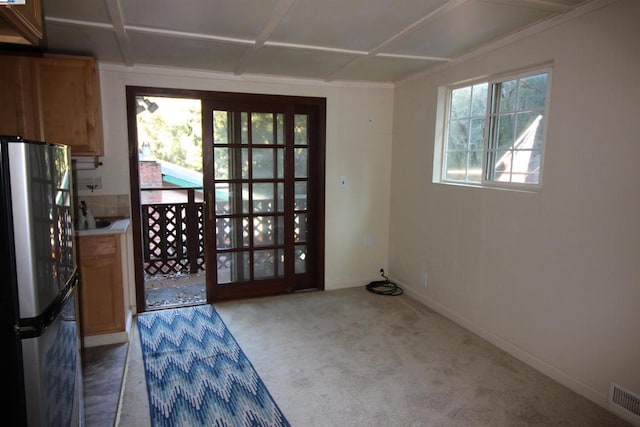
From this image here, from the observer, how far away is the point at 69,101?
3135 mm

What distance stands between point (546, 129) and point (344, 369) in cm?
213

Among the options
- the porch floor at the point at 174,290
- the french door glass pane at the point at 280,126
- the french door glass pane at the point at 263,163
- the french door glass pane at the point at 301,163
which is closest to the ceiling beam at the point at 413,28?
the french door glass pane at the point at 280,126

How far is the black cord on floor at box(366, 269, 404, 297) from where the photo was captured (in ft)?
14.5

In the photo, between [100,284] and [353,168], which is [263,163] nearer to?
[353,168]

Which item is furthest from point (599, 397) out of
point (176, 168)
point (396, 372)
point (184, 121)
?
point (184, 121)

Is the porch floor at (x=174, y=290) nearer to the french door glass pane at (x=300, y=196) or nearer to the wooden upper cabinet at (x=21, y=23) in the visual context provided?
the french door glass pane at (x=300, y=196)

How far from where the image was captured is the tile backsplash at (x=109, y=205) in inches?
142

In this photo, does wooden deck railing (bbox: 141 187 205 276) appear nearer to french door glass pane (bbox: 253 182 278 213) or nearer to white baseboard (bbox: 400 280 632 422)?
french door glass pane (bbox: 253 182 278 213)

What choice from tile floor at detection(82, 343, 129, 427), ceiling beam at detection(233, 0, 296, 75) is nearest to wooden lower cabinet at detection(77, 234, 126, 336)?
tile floor at detection(82, 343, 129, 427)

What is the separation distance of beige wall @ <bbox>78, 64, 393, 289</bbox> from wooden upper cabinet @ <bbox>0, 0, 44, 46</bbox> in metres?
2.39

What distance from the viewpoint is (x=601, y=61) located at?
2342mm

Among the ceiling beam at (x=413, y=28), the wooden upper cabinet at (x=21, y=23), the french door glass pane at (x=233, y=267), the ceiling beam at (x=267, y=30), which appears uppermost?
the ceiling beam at (x=413, y=28)

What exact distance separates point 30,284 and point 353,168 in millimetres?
3465

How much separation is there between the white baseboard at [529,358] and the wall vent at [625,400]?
45 millimetres
